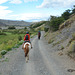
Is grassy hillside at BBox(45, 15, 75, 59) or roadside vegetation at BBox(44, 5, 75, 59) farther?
roadside vegetation at BBox(44, 5, 75, 59)

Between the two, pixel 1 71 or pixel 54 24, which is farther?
pixel 54 24

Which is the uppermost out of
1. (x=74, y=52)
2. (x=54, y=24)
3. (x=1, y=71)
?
(x=54, y=24)

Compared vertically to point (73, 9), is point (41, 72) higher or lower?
lower

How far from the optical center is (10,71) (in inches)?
309

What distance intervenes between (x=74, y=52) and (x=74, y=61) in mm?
1258

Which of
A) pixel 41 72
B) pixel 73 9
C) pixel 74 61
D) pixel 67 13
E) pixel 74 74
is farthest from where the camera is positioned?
pixel 73 9

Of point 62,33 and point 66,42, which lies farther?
point 62,33

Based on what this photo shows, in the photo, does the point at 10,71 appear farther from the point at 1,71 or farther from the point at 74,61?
the point at 74,61

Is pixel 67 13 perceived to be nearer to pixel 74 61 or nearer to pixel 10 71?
pixel 74 61

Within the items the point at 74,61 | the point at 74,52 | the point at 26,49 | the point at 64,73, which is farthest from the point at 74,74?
the point at 26,49

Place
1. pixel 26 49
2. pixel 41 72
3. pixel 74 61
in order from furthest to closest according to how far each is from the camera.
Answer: pixel 26 49 → pixel 74 61 → pixel 41 72

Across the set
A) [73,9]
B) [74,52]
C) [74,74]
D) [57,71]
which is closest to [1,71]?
[57,71]

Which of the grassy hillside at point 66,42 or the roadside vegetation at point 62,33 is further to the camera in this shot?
the roadside vegetation at point 62,33

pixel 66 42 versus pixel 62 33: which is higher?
pixel 62 33
